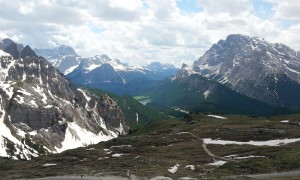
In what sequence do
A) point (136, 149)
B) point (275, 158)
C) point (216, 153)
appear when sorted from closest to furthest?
point (275, 158)
point (216, 153)
point (136, 149)

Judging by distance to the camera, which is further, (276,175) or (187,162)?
(187,162)

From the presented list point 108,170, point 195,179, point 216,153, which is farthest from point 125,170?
point 216,153

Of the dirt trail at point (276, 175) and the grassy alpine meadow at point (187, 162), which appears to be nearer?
the dirt trail at point (276, 175)

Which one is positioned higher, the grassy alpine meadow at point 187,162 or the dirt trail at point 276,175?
the grassy alpine meadow at point 187,162

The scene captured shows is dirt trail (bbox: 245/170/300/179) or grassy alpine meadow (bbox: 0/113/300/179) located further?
grassy alpine meadow (bbox: 0/113/300/179)

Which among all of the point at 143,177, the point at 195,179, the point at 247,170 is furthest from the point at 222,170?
the point at 143,177

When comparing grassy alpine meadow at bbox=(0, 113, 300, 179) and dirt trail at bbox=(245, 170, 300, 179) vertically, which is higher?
grassy alpine meadow at bbox=(0, 113, 300, 179)

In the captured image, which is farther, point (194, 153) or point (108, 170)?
point (194, 153)

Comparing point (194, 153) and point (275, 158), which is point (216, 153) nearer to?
point (194, 153)

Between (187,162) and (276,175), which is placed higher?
(187,162)

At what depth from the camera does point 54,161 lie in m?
190

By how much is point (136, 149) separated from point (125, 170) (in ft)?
181

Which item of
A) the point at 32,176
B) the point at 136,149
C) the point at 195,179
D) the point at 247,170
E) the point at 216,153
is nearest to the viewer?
the point at 195,179

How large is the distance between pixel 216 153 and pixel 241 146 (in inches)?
651
